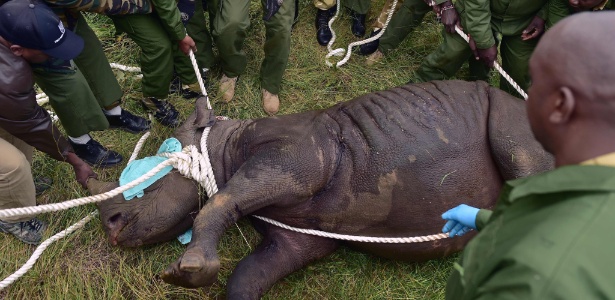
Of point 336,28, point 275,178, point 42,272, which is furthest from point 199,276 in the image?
point 336,28

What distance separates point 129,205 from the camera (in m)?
3.40

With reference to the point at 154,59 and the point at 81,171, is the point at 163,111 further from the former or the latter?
the point at 81,171

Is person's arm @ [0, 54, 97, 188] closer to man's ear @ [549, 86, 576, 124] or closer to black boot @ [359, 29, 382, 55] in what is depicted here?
man's ear @ [549, 86, 576, 124]

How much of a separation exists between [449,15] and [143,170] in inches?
107

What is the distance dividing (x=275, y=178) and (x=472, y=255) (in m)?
1.77

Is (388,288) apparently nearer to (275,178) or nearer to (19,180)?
(275,178)

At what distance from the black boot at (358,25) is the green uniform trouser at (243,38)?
3.72 ft

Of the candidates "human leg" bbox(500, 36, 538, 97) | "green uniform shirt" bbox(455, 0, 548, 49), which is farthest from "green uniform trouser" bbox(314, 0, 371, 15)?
"human leg" bbox(500, 36, 538, 97)

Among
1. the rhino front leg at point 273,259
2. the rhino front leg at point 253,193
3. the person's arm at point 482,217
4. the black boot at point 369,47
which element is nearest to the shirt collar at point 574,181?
the person's arm at point 482,217

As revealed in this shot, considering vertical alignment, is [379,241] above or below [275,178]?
below

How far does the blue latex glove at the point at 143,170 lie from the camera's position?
339cm

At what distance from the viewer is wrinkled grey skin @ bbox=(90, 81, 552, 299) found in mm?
3266

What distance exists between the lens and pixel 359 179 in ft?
11.0

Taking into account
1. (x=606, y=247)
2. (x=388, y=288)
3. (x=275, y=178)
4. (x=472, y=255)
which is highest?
(x=606, y=247)
